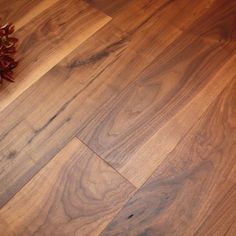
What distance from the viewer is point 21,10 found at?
1208mm

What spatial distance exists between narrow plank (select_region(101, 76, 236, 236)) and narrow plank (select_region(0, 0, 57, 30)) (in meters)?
0.74

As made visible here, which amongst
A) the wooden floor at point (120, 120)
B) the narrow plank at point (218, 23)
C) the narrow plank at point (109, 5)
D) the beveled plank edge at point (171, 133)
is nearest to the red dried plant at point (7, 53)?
the wooden floor at point (120, 120)

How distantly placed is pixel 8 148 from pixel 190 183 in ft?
1.80

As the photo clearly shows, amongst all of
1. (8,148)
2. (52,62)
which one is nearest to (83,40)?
(52,62)

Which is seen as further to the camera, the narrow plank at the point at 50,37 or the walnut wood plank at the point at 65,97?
the narrow plank at the point at 50,37

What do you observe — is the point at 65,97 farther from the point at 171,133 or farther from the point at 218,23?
the point at 218,23

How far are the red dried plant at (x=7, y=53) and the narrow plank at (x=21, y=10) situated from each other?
0.10 metres

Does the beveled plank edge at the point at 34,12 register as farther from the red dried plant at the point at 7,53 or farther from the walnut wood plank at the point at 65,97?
the walnut wood plank at the point at 65,97

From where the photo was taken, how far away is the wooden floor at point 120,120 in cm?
84

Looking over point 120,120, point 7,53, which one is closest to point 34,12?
point 7,53

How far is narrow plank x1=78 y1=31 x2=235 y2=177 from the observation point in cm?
94

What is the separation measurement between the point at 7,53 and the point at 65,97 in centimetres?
27

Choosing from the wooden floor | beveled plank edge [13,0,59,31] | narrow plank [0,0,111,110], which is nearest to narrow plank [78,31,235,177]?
the wooden floor

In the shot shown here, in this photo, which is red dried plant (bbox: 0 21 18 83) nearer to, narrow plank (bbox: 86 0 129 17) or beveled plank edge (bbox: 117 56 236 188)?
narrow plank (bbox: 86 0 129 17)
